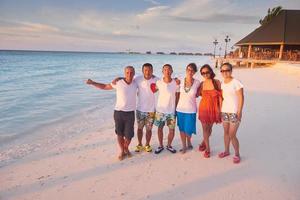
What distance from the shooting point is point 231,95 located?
164 inches

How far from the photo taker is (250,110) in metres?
8.03

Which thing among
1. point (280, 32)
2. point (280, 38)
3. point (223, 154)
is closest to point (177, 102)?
point (223, 154)

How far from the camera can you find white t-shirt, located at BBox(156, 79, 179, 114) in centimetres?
446

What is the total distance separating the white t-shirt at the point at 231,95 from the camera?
4121mm

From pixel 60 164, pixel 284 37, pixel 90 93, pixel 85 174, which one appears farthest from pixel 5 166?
pixel 284 37

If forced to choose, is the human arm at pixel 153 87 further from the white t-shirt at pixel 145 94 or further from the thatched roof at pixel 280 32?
the thatched roof at pixel 280 32

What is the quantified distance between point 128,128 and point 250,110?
16.7 feet

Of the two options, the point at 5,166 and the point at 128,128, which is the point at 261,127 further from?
the point at 5,166

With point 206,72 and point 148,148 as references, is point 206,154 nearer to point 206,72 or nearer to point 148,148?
point 148,148

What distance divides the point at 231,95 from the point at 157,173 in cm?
175

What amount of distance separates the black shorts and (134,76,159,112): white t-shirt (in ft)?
0.87

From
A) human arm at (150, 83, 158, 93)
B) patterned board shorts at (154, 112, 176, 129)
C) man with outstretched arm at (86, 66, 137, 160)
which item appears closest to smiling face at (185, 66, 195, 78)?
human arm at (150, 83, 158, 93)

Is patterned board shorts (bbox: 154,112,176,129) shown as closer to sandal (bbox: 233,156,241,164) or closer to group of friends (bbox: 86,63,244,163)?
group of friends (bbox: 86,63,244,163)

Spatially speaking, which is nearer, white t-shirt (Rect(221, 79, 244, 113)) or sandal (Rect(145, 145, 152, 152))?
white t-shirt (Rect(221, 79, 244, 113))
